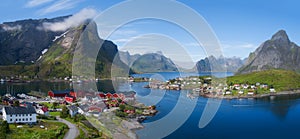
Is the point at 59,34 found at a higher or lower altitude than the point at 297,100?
higher

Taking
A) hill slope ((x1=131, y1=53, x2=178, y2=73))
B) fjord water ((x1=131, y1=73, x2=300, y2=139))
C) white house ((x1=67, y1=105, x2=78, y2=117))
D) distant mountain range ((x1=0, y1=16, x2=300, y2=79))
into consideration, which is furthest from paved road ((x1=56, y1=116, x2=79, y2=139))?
distant mountain range ((x1=0, y1=16, x2=300, y2=79))

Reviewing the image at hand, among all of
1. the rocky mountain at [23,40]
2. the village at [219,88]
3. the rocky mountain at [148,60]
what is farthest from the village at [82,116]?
the rocky mountain at [23,40]

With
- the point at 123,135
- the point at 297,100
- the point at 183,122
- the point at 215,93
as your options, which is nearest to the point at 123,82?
the point at 215,93

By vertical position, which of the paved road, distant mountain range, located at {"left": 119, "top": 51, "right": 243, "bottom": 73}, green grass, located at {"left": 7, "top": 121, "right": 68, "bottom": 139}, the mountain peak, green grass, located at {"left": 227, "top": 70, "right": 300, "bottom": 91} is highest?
the mountain peak

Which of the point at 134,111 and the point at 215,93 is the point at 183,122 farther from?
the point at 215,93

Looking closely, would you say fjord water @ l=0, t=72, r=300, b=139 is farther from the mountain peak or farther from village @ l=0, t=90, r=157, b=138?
the mountain peak
